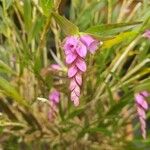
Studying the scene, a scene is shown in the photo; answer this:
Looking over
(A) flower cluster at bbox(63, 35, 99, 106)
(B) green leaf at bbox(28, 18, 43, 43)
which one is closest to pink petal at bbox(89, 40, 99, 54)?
(A) flower cluster at bbox(63, 35, 99, 106)

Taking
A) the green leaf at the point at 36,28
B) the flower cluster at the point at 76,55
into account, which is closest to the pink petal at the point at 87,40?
the flower cluster at the point at 76,55

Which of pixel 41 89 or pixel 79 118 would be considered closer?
pixel 41 89

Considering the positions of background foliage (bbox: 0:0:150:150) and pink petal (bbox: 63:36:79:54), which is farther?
background foliage (bbox: 0:0:150:150)

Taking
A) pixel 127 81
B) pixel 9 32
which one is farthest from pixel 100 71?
pixel 9 32

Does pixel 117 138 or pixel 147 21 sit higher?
pixel 147 21

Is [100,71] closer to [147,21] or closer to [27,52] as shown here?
[27,52]

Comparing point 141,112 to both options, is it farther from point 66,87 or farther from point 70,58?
point 70,58

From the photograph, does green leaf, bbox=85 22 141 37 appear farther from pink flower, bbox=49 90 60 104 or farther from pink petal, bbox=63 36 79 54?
pink flower, bbox=49 90 60 104

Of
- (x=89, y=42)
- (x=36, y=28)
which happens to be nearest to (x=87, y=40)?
(x=89, y=42)
